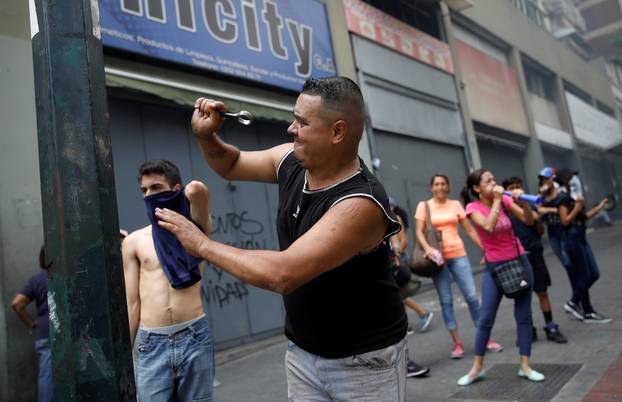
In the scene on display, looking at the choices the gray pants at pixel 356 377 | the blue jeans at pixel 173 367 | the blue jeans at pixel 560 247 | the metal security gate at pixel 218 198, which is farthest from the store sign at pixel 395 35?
the gray pants at pixel 356 377

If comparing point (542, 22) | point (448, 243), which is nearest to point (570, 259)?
point (448, 243)

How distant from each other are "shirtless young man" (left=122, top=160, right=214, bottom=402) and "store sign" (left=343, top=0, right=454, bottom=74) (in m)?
9.75

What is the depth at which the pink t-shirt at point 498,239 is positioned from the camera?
4.91m

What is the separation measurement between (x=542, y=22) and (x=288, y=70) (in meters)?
21.6

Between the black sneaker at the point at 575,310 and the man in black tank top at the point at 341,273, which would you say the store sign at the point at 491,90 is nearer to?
the black sneaker at the point at 575,310

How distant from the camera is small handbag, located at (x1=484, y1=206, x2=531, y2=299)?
469 centimetres

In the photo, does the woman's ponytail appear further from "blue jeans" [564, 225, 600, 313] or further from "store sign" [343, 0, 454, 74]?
"store sign" [343, 0, 454, 74]

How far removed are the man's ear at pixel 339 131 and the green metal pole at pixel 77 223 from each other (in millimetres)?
850

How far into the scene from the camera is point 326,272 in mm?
2074

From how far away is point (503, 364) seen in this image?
16.9ft

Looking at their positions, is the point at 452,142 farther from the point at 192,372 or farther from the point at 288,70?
the point at 192,372

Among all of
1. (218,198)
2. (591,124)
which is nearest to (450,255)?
(218,198)

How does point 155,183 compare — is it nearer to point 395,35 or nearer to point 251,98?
point 251,98

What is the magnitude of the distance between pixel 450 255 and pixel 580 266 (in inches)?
64.6
